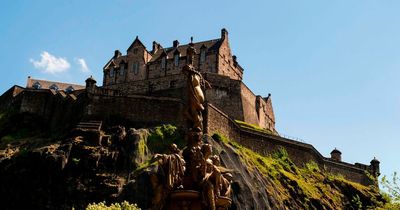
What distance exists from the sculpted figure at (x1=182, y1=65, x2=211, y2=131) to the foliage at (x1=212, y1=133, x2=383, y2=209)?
3543 centimetres

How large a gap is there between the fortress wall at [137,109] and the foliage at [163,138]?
1663mm

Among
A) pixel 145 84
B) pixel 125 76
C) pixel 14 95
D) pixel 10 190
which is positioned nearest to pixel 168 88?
pixel 145 84

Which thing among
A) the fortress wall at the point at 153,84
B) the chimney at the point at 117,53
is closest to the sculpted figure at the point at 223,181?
the fortress wall at the point at 153,84

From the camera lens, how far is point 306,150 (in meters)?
65.3

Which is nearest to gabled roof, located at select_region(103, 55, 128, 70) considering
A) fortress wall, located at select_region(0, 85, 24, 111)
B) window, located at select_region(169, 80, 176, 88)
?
window, located at select_region(169, 80, 176, 88)

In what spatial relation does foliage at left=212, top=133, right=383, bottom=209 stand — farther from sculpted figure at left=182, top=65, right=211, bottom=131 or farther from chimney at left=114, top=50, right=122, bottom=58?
sculpted figure at left=182, top=65, right=211, bottom=131

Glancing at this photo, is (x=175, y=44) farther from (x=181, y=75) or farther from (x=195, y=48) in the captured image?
(x=181, y=75)

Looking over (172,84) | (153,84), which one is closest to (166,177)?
(172,84)

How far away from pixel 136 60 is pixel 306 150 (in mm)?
24574

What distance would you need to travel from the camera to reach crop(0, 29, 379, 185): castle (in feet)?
185

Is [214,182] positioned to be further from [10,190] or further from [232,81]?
[232,81]

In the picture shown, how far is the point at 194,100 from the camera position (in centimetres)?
1521

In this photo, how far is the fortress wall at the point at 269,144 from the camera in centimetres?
5669

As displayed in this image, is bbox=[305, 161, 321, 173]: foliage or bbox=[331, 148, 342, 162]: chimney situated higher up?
bbox=[331, 148, 342, 162]: chimney
